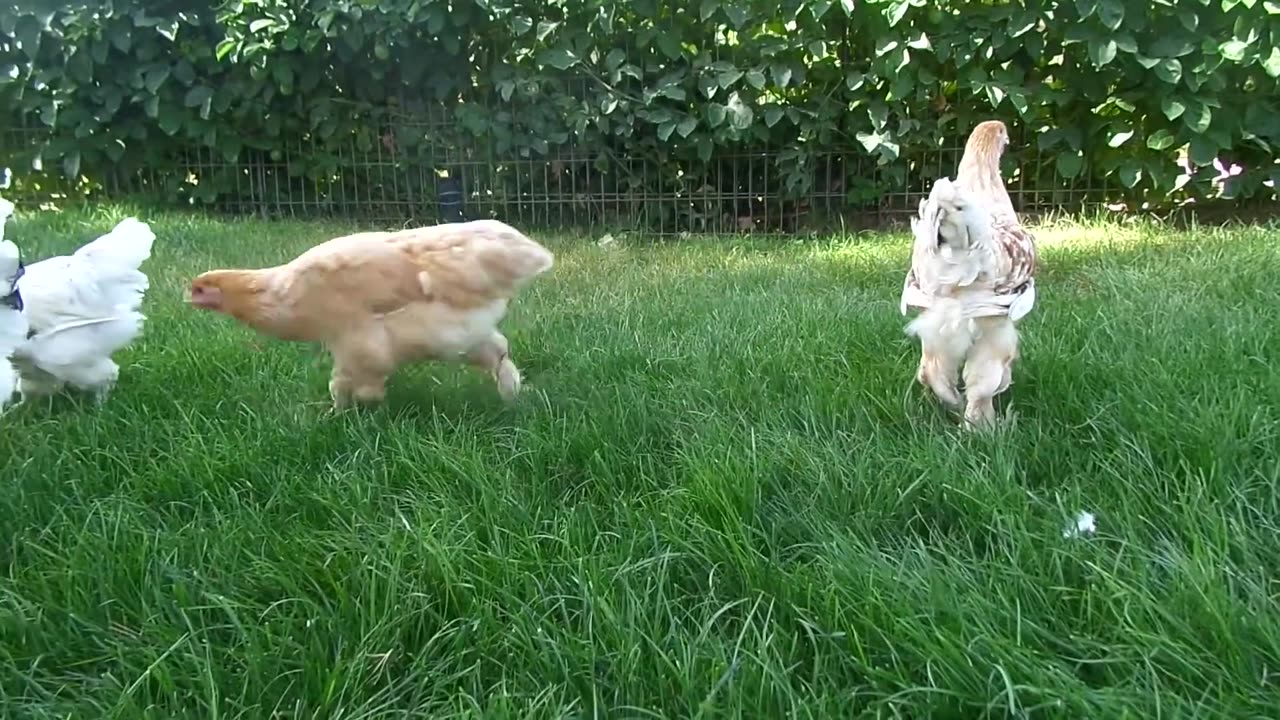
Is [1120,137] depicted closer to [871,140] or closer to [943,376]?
[871,140]

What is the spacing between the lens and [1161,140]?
5.73m

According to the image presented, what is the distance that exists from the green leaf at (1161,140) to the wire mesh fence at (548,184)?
0.51m

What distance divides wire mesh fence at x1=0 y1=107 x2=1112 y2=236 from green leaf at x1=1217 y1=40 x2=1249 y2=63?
1103 mm

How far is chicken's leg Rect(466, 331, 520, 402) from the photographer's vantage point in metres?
2.65

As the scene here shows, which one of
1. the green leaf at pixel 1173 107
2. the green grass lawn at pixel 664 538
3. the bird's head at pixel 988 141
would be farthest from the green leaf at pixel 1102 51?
the bird's head at pixel 988 141

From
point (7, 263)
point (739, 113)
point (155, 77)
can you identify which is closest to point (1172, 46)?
point (739, 113)

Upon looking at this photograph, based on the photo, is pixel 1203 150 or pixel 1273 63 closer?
pixel 1273 63

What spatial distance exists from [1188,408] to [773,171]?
4543 mm

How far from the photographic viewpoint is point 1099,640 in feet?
5.04

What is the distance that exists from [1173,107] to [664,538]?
495cm

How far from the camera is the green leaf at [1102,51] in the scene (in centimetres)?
544

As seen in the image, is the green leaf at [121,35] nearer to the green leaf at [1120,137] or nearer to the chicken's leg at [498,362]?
the chicken's leg at [498,362]

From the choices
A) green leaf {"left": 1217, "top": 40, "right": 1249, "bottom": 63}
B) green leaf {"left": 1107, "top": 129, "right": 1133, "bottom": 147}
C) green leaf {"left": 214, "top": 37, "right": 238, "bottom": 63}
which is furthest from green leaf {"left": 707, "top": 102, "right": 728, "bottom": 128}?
green leaf {"left": 214, "top": 37, "right": 238, "bottom": 63}

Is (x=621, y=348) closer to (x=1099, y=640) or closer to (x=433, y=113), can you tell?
(x=1099, y=640)
